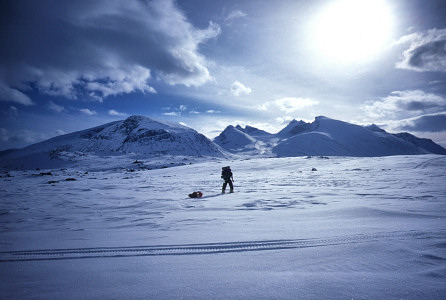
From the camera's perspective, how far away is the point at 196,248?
308 centimetres

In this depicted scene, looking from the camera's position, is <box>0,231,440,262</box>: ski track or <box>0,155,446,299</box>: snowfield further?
<box>0,231,440,262</box>: ski track

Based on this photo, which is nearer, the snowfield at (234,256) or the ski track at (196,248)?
the snowfield at (234,256)

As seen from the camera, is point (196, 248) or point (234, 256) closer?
point (234, 256)

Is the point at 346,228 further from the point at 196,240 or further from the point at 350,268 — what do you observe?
the point at 196,240

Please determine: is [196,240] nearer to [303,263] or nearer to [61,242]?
[303,263]

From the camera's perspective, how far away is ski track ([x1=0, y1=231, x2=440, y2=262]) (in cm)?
290

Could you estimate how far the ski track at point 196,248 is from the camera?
290cm

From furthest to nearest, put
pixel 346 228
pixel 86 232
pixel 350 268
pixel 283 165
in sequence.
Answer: pixel 283 165 < pixel 86 232 < pixel 346 228 < pixel 350 268

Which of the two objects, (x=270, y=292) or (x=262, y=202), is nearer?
(x=270, y=292)

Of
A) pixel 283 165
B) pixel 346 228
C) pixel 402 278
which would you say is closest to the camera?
pixel 402 278

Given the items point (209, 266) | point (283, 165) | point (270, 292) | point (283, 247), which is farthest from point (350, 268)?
point (283, 165)

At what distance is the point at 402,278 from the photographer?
2.03 m

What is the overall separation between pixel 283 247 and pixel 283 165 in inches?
1045

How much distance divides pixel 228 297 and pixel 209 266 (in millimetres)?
595
